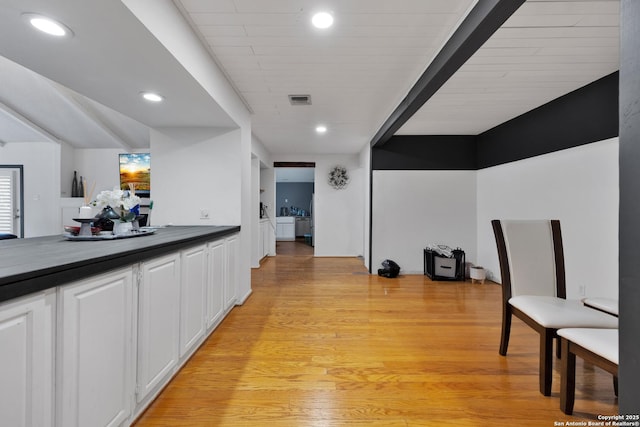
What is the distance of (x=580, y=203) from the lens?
9.96ft

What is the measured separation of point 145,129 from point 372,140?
198 inches

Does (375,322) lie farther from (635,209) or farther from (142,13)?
(142,13)

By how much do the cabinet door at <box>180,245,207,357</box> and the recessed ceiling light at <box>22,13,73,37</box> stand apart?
1.34 metres

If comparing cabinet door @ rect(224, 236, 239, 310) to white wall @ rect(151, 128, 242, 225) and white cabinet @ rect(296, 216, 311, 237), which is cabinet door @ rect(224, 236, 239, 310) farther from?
white cabinet @ rect(296, 216, 311, 237)

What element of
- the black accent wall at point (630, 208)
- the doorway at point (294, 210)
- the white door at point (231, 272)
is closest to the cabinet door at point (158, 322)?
the white door at point (231, 272)

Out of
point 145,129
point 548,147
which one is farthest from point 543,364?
point 145,129

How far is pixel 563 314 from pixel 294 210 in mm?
10099

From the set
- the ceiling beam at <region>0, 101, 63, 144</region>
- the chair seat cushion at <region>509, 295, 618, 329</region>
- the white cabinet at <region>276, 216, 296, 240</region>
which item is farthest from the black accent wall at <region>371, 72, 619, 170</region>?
the ceiling beam at <region>0, 101, 63, 144</region>

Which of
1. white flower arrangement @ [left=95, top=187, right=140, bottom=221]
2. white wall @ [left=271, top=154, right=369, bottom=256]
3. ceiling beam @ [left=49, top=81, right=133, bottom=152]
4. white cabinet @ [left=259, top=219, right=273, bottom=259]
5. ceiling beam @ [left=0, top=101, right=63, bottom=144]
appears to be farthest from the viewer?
white wall @ [left=271, top=154, right=369, bottom=256]

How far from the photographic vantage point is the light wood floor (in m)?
1.59

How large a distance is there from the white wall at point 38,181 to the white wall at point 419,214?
7.01 meters

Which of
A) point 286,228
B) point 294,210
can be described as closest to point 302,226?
point 286,228

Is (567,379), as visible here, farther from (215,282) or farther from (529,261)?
(215,282)

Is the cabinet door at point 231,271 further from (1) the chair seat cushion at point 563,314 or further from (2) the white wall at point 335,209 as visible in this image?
(2) the white wall at point 335,209
